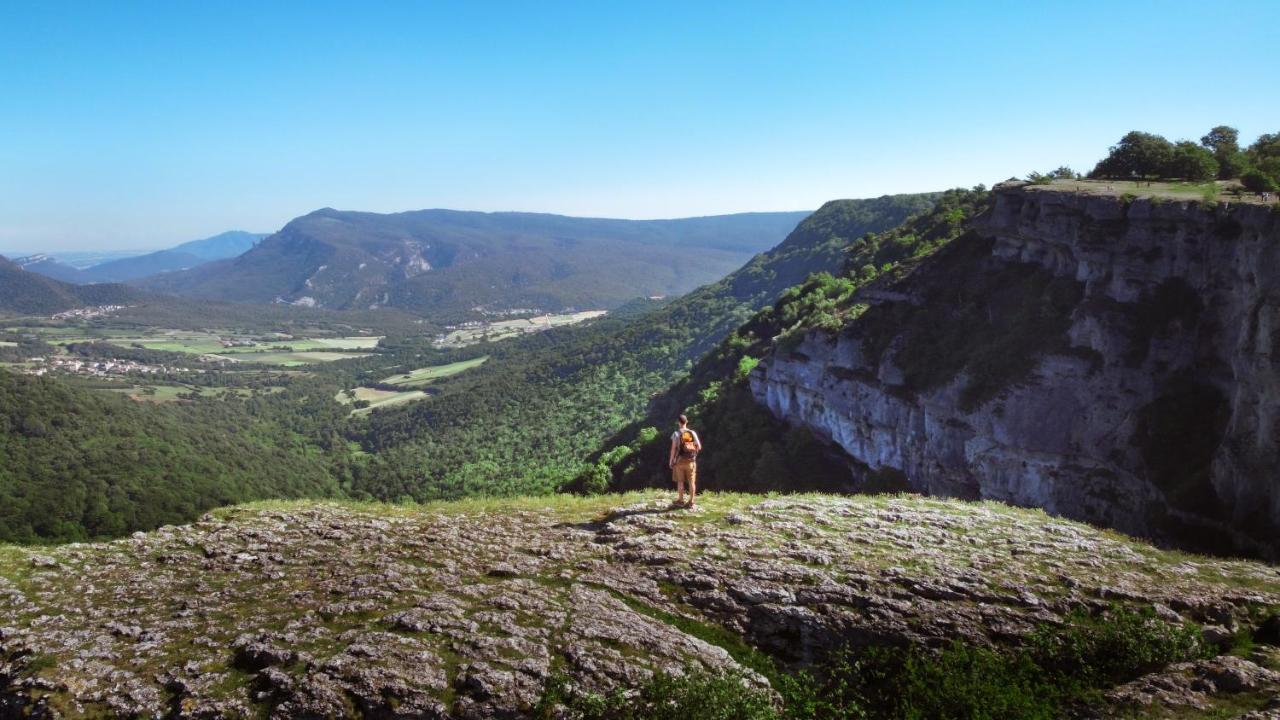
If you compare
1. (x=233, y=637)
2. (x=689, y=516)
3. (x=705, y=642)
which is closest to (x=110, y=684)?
(x=233, y=637)

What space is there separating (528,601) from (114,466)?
97.4 m

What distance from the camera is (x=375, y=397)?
18825cm

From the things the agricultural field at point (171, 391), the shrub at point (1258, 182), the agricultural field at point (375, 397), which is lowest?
the agricultural field at point (375, 397)

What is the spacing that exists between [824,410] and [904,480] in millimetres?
9105

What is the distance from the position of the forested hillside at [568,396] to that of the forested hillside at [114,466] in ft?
59.6

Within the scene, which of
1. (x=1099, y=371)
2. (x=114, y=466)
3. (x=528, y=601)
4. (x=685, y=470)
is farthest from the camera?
(x=114, y=466)

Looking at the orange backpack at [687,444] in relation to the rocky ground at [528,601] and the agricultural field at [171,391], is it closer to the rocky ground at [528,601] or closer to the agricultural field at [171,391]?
the rocky ground at [528,601]

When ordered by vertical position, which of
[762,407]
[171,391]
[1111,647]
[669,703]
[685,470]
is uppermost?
[685,470]

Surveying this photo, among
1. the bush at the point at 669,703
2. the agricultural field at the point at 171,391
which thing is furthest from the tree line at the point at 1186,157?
the agricultural field at the point at 171,391

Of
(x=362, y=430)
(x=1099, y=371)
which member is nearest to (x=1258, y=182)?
(x=1099, y=371)

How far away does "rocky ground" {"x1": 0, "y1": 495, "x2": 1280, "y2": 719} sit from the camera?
11703 mm

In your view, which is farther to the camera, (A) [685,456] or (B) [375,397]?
(B) [375,397]

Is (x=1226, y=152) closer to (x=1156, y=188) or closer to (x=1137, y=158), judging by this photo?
(x=1137, y=158)

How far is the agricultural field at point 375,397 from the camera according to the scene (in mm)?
174500
